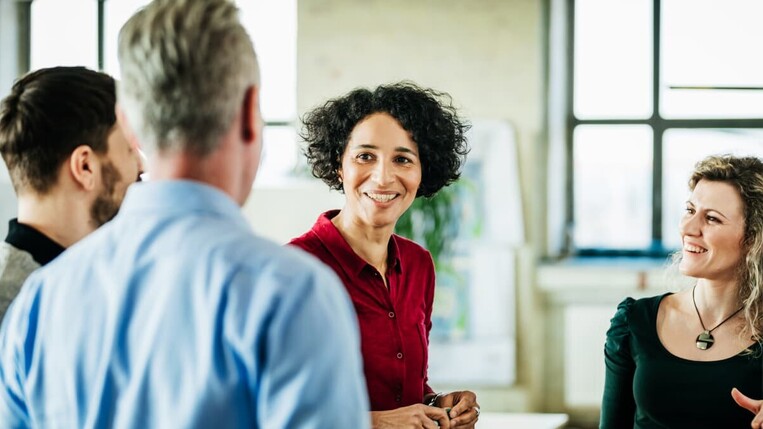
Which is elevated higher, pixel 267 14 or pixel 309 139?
pixel 267 14

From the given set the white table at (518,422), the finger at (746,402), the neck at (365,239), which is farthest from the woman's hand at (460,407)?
the white table at (518,422)

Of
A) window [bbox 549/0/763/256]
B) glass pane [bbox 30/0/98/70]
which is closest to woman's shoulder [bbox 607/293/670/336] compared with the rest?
window [bbox 549/0/763/256]

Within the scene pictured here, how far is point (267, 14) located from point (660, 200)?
2.75 m

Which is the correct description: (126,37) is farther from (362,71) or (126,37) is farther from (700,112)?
(700,112)

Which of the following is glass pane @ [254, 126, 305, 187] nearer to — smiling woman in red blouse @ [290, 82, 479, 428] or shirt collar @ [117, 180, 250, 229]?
smiling woman in red blouse @ [290, 82, 479, 428]

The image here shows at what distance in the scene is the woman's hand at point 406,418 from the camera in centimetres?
190

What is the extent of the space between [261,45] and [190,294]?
5411 mm

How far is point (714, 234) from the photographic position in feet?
7.80

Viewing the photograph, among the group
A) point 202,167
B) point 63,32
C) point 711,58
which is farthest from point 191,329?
point 63,32

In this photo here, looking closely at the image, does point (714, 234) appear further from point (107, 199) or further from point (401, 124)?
point (107, 199)

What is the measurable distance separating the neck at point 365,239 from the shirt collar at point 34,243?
700 mm

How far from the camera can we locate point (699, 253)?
2.38m

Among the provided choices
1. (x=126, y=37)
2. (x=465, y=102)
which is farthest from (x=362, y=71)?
(x=126, y=37)

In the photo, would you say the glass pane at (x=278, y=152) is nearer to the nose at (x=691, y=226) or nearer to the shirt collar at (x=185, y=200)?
the nose at (x=691, y=226)
